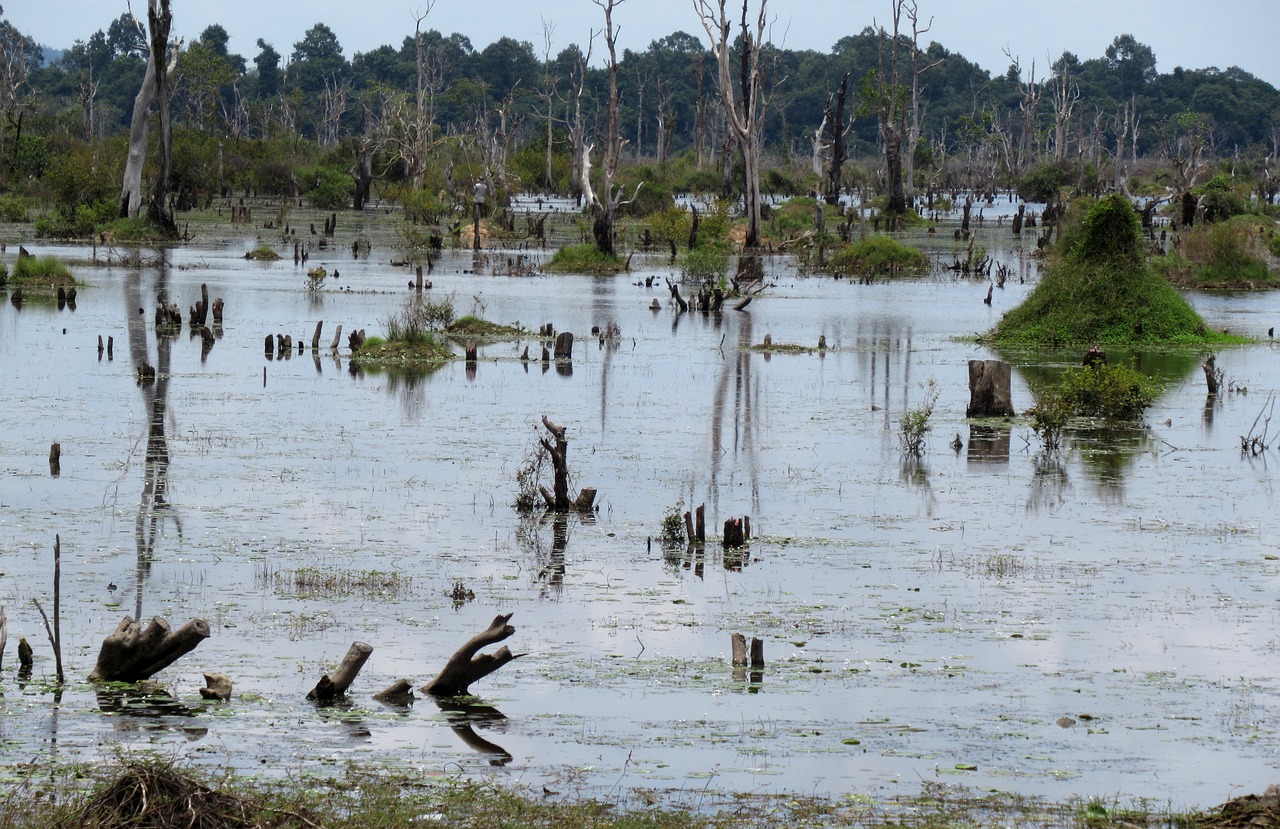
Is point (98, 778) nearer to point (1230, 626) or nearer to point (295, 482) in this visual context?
point (1230, 626)

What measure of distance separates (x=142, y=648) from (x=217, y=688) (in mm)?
429

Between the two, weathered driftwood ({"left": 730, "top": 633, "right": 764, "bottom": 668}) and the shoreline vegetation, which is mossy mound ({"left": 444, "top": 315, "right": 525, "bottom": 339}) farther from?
the shoreline vegetation

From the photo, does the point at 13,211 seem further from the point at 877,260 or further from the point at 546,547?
the point at 546,547

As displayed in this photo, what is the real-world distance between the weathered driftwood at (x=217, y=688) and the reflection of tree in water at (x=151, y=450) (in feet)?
5.54

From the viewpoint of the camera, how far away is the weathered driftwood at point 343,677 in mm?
8023

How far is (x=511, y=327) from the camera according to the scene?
2647cm

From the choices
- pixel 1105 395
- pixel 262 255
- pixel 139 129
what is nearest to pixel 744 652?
pixel 1105 395

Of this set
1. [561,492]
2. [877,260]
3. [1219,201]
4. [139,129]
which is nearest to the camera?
[561,492]

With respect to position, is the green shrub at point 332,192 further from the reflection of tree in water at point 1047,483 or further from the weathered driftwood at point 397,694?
the weathered driftwood at point 397,694

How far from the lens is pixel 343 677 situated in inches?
318

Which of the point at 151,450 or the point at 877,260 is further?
the point at 877,260

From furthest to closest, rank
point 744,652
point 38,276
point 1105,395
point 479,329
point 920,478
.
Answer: point 38,276 < point 479,329 < point 1105,395 < point 920,478 < point 744,652

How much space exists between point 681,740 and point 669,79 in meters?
126

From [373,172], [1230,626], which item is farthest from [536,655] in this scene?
[373,172]
